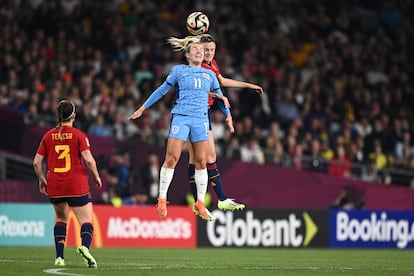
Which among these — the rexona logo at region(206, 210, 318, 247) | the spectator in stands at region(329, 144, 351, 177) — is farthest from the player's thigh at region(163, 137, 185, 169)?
the spectator in stands at region(329, 144, 351, 177)

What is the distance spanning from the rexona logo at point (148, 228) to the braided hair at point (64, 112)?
9.06 m

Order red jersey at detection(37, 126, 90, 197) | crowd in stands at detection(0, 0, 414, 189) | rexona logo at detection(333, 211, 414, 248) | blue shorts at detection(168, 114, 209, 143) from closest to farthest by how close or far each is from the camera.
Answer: red jersey at detection(37, 126, 90, 197)
blue shorts at detection(168, 114, 209, 143)
rexona logo at detection(333, 211, 414, 248)
crowd in stands at detection(0, 0, 414, 189)

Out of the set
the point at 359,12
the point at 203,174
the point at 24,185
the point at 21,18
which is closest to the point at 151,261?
the point at 203,174

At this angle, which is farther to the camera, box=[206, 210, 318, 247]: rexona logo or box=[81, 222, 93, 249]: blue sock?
box=[206, 210, 318, 247]: rexona logo

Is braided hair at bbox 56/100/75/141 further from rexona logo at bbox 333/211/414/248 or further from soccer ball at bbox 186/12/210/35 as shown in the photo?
rexona logo at bbox 333/211/414/248

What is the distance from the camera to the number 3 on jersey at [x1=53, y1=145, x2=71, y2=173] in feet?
44.9

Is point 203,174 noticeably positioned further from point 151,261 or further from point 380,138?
point 380,138

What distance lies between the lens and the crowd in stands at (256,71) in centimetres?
2516

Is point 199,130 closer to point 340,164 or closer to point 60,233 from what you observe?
point 60,233

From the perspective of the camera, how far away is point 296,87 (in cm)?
2944

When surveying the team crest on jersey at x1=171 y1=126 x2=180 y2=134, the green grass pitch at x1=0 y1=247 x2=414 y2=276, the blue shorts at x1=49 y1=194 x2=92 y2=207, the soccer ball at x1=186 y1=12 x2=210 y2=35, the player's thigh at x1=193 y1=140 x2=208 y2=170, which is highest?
the soccer ball at x1=186 y1=12 x2=210 y2=35

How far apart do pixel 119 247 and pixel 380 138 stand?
952 cm

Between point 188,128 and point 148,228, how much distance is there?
8.19 m

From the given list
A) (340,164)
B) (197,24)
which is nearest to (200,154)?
(197,24)
